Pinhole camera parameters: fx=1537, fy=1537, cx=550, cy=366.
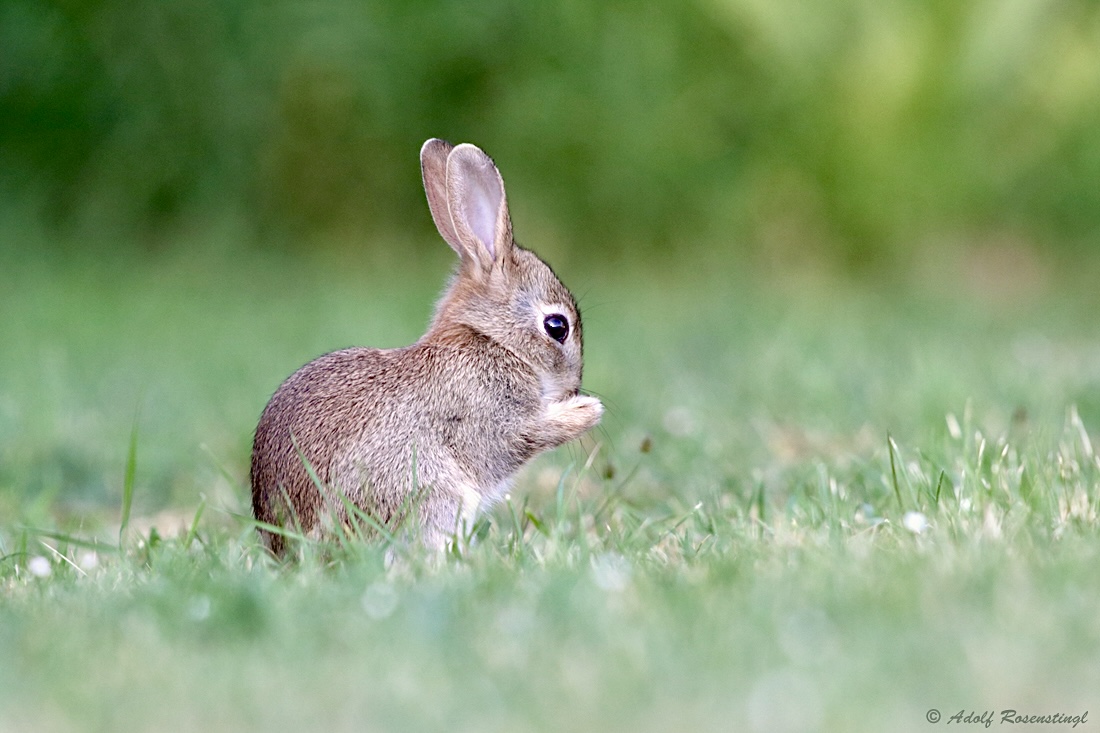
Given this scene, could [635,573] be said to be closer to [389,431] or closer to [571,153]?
[389,431]

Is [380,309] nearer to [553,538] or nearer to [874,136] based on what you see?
[874,136]

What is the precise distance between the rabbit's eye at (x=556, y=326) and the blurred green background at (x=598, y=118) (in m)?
7.48

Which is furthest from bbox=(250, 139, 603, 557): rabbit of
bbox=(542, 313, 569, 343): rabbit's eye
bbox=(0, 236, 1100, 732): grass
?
bbox=(0, 236, 1100, 732): grass

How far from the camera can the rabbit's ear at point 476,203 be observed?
453 centimetres

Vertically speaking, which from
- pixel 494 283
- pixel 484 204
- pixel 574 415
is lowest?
pixel 574 415

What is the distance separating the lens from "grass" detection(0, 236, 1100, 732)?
240 cm

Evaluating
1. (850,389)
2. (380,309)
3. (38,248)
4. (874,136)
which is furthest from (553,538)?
(38,248)

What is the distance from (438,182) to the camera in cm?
462

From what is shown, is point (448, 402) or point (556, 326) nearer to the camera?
point (448, 402)

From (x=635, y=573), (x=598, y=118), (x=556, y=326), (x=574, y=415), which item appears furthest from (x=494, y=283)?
(x=598, y=118)

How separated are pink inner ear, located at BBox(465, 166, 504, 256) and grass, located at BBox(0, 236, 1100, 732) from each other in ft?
2.67

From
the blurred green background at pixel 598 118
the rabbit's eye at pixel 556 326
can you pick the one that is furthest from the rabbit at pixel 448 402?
the blurred green background at pixel 598 118

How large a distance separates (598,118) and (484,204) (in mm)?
7898

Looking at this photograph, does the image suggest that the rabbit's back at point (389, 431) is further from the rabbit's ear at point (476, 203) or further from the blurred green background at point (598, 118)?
the blurred green background at point (598, 118)
